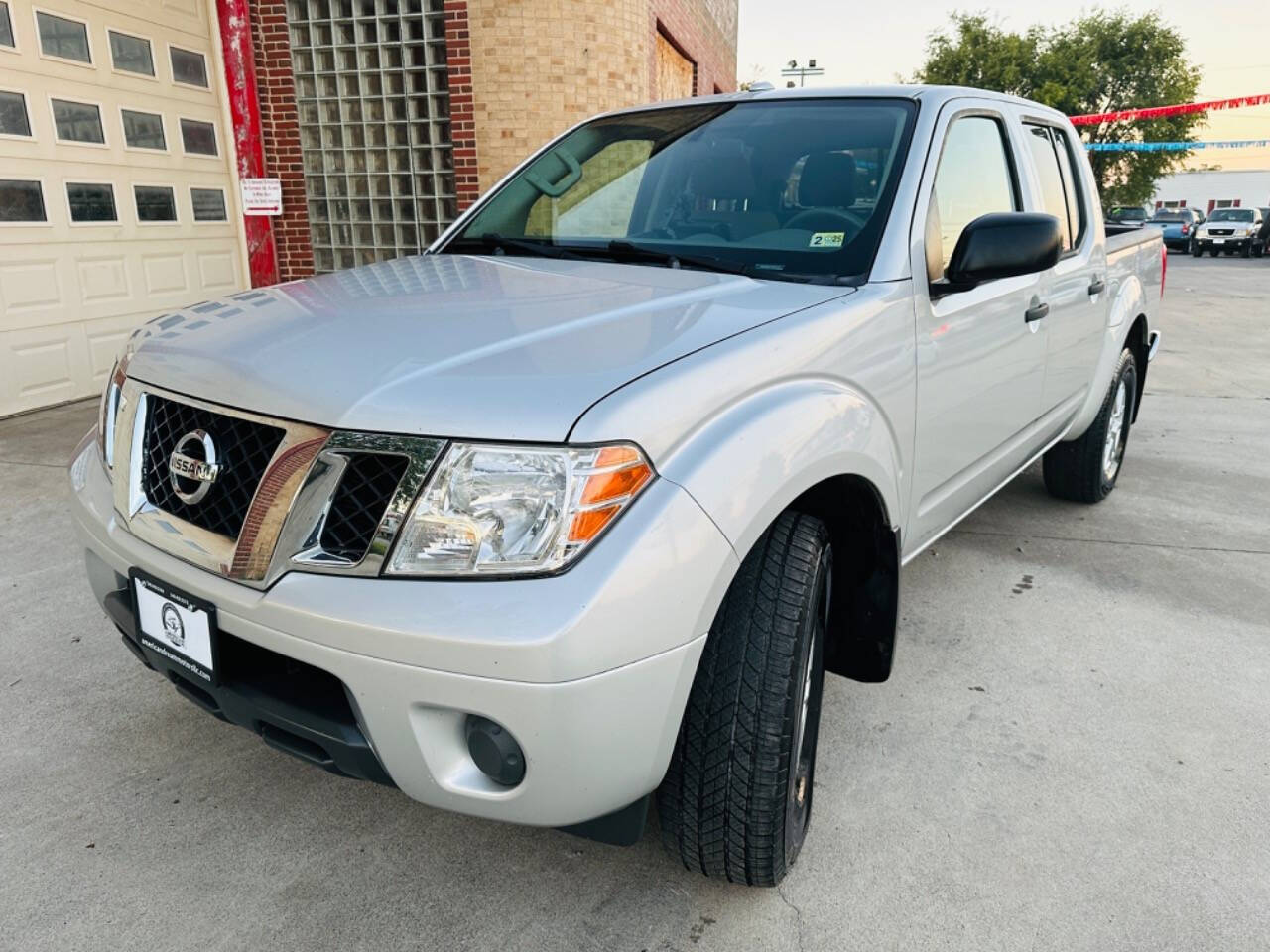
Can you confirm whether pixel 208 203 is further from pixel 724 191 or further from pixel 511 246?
pixel 724 191

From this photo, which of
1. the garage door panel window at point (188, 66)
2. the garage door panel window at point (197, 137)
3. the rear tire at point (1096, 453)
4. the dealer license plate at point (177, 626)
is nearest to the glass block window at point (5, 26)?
the garage door panel window at point (188, 66)

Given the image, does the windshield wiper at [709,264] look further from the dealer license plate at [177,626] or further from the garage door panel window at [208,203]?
the garage door panel window at [208,203]

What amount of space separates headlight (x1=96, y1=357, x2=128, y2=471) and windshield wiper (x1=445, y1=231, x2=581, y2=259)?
3.58 ft

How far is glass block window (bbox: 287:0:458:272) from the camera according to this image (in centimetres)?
769

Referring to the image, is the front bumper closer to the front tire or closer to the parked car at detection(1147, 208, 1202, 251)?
the front tire

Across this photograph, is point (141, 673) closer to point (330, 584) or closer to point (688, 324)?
point (330, 584)

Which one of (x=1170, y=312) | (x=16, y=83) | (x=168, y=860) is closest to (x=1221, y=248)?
(x=1170, y=312)

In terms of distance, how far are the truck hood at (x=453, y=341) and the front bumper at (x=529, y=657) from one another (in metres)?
0.25

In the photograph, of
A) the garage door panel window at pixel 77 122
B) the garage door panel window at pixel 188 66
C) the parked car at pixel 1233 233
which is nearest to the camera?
the garage door panel window at pixel 77 122

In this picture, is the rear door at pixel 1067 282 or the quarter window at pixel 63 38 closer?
the rear door at pixel 1067 282

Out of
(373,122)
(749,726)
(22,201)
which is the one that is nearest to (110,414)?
(749,726)

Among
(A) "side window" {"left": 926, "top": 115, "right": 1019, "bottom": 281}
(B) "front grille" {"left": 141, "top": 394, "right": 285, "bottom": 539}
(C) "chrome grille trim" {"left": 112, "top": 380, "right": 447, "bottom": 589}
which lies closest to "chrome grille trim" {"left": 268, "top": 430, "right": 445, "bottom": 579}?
(C) "chrome grille trim" {"left": 112, "top": 380, "right": 447, "bottom": 589}

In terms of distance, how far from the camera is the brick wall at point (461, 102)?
294 inches

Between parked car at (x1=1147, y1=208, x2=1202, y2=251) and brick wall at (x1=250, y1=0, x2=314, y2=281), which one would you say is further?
parked car at (x1=1147, y1=208, x2=1202, y2=251)
